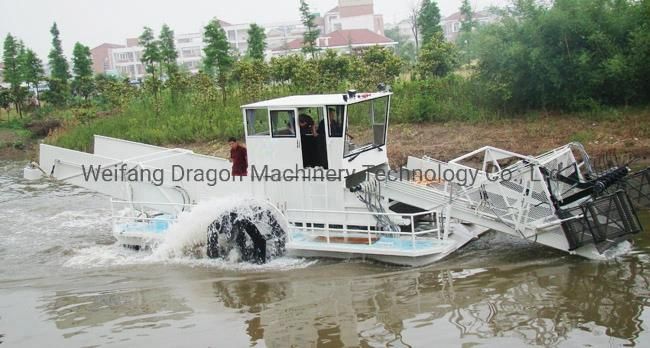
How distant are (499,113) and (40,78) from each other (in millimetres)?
30699

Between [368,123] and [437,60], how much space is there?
15.3m

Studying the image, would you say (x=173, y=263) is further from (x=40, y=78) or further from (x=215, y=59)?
(x=40, y=78)

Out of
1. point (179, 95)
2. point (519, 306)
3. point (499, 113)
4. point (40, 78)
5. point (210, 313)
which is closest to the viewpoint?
point (519, 306)

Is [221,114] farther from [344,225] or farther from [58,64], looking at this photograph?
[58,64]

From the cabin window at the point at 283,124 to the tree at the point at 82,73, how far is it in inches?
1297

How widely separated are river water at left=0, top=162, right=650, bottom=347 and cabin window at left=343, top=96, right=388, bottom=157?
187cm

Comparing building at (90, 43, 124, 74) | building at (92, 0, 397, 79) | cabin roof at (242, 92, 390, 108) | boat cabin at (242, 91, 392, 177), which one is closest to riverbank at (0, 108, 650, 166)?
boat cabin at (242, 91, 392, 177)

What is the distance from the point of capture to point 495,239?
11117mm

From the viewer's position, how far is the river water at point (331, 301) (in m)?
7.62

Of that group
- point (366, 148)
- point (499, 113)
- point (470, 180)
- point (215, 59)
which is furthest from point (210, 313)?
point (215, 59)

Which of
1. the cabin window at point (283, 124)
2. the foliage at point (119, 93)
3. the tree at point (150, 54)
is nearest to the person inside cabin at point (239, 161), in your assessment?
the cabin window at point (283, 124)

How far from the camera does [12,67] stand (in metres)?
41.6

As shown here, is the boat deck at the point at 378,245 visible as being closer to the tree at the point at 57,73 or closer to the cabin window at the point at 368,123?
the cabin window at the point at 368,123

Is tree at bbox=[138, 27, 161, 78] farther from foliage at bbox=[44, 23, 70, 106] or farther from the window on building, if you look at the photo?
the window on building
